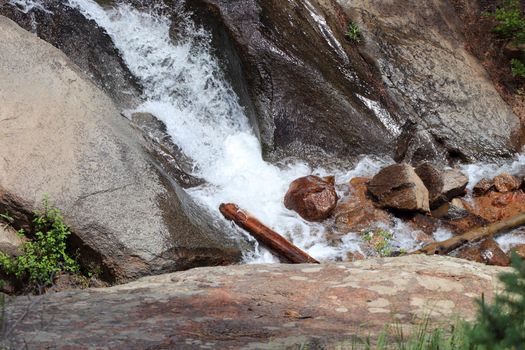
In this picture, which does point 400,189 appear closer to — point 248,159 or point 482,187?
point 482,187

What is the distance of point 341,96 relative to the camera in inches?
344

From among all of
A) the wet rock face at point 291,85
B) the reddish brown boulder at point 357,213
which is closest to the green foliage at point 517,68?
the wet rock face at point 291,85

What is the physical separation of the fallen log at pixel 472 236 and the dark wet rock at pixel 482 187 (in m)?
0.82

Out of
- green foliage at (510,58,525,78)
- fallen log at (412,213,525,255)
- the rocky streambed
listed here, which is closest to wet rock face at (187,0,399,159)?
the rocky streambed

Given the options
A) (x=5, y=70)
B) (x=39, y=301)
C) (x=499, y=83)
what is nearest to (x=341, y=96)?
(x=499, y=83)

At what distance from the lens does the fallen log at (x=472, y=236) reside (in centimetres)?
724

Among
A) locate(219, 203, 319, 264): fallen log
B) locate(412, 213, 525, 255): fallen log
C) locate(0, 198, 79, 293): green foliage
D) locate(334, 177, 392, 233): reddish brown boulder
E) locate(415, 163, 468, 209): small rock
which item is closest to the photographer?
locate(0, 198, 79, 293): green foliage

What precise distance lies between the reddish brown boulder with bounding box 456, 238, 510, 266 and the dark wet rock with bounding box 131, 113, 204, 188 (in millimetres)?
3299

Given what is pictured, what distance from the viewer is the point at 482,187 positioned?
8727 mm

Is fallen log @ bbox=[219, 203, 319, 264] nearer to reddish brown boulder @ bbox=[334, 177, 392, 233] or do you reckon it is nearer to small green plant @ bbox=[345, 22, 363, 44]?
reddish brown boulder @ bbox=[334, 177, 392, 233]

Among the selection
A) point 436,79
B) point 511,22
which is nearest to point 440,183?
point 436,79

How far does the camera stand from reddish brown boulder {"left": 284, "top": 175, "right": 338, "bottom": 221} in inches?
293

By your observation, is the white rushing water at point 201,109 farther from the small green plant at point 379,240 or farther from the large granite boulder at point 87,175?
the large granite boulder at point 87,175

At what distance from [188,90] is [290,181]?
196 cm
